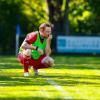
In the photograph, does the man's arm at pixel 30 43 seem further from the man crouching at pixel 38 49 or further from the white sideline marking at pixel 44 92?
the white sideline marking at pixel 44 92

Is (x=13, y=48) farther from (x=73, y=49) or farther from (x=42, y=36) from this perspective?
(x=42, y=36)

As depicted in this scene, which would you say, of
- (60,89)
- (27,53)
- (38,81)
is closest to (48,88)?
(60,89)

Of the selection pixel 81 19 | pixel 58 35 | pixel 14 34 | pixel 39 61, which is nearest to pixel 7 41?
pixel 14 34

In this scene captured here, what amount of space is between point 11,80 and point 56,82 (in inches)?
47.9

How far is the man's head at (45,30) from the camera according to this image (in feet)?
51.9

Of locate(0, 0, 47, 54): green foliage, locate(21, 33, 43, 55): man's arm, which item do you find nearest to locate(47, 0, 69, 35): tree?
locate(0, 0, 47, 54): green foliage

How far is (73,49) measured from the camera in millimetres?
40062

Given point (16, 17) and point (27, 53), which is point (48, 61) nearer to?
point (27, 53)

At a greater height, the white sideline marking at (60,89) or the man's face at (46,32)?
the man's face at (46,32)

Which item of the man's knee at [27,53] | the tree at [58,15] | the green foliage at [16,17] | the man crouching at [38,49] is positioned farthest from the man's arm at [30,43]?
the tree at [58,15]

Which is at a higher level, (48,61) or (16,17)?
(48,61)

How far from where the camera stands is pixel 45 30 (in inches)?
624

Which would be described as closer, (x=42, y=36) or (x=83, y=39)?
(x=42, y=36)

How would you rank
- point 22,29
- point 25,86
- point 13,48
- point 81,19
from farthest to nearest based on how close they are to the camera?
point 81,19 → point 22,29 → point 13,48 → point 25,86
